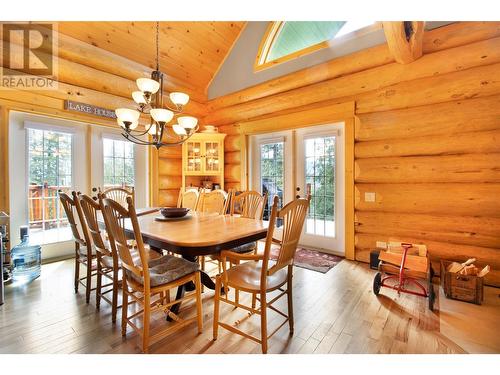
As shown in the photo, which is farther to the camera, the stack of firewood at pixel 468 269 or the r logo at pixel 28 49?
the r logo at pixel 28 49

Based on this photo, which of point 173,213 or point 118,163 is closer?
point 173,213

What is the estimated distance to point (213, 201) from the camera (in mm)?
3086

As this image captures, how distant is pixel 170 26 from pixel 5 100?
2471mm

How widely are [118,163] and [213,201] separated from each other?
1911mm

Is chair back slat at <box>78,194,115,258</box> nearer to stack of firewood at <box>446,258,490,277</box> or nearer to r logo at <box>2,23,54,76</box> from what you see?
r logo at <box>2,23,54,76</box>

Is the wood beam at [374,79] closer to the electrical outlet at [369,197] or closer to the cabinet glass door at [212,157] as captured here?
the cabinet glass door at [212,157]

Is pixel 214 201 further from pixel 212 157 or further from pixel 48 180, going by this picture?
pixel 48 180

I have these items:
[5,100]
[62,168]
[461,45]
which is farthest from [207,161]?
[461,45]

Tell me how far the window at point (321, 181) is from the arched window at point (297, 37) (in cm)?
142

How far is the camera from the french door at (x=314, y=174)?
3.44 m

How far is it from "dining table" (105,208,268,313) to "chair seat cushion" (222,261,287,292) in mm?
215

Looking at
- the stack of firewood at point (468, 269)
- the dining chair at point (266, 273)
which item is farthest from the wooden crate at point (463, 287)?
the dining chair at point (266, 273)

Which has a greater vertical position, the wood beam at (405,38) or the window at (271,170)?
the wood beam at (405,38)

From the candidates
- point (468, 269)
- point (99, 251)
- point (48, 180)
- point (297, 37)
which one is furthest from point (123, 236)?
point (297, 37)
